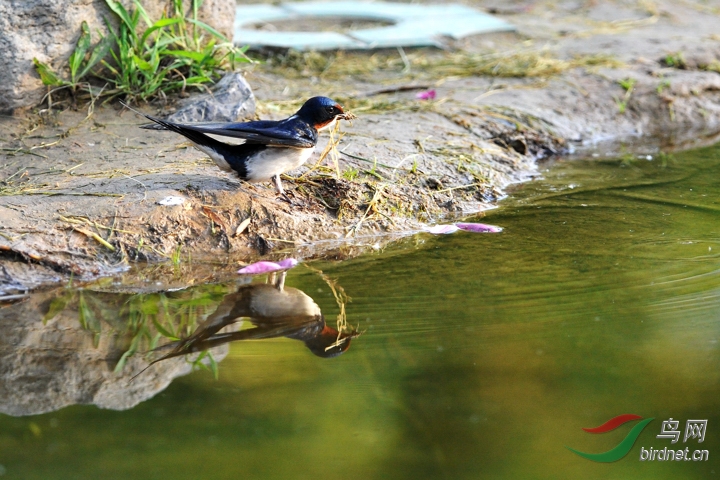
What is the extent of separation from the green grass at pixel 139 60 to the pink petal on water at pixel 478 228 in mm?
1945

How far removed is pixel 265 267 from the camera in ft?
13.6

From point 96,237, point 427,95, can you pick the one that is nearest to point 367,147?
point 427,95

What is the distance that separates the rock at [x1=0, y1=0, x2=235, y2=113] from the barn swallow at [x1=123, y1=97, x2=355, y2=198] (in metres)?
1.43

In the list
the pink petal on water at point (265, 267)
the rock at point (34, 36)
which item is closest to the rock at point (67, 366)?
the pink petal on water at point (265, 267)

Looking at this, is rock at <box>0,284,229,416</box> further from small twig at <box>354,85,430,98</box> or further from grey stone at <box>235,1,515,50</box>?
grey stone at <box>235,1,515,50</box>

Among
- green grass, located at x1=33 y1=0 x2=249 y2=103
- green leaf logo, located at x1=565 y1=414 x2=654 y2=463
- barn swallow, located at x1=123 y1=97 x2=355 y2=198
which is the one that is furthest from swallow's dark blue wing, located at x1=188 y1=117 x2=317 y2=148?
green leaf logo, located at x1=565 y1=414 x2=654 y2=463

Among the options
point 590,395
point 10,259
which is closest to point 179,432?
point 590,395

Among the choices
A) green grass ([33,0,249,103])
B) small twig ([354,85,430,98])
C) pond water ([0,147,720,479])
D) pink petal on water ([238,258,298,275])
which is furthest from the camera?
small twig ([354,85,430,98])

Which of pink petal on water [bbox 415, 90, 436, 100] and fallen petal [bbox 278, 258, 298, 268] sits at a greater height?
pink petal on water [bbox 415, 90, 436, 100]

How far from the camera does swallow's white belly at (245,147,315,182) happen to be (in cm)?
429

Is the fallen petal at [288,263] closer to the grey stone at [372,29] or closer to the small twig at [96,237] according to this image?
the small twig at [96,237]

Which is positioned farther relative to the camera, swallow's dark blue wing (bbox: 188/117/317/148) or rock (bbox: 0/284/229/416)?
swallow's dark blue wing (bbox: 188/117/317/148)

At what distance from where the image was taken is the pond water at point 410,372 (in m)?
2.61

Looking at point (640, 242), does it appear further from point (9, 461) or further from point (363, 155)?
point (9, 461)
